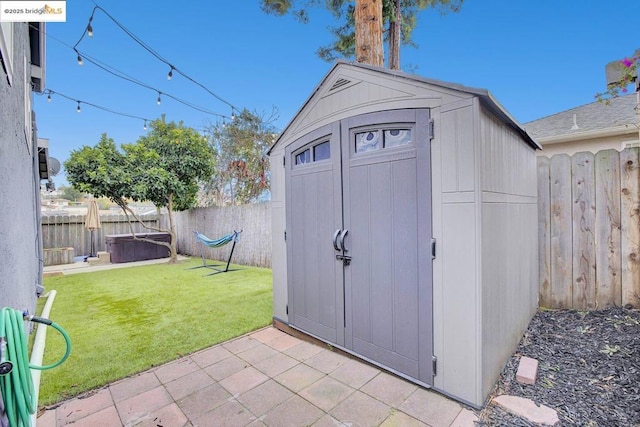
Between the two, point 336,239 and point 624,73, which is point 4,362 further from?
point 624,73

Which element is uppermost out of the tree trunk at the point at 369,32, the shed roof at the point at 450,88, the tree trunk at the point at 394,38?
the tree trunk at the point at 394,38

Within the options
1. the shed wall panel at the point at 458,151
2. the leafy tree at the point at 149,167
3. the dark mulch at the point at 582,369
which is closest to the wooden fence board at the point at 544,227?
the dark mulch at the point at 582,369

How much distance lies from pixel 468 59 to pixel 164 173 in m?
8.51

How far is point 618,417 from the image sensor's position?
64.7 inches

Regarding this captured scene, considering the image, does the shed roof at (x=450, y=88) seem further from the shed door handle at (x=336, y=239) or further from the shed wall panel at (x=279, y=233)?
the shed door handle at (x=336, y=239)

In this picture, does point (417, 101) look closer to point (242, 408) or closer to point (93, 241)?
point (242, 408)

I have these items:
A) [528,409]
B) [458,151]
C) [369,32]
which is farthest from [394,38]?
[528,409]

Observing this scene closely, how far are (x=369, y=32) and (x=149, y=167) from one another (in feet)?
19.1

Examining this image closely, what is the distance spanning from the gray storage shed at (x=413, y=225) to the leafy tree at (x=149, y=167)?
541 cm

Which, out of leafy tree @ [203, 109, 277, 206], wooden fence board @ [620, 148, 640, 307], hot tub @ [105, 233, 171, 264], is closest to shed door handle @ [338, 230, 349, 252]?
wooden fence board @ [620, 148, 640, 307]

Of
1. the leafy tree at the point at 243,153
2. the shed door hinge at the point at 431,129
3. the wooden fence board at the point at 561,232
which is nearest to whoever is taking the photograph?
the shed door hinge at the point at 431,129

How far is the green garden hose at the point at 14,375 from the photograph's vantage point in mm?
946

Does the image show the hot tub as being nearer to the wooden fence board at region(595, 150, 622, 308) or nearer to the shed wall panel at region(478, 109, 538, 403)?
the shed wall panel at region(478, 109, 538, 403)

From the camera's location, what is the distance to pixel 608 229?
9.20 feet
